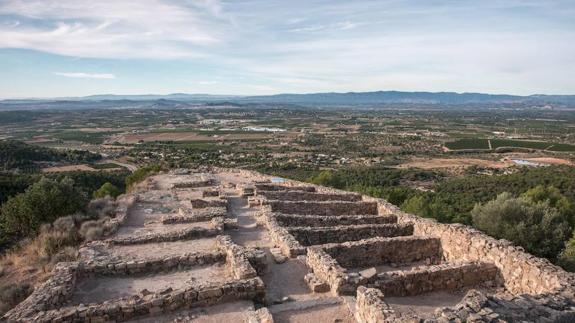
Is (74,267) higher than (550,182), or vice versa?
(74,267)

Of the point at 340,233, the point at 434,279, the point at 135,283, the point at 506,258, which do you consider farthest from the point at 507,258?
the point at 135,283

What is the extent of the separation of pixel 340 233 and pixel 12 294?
11003mm

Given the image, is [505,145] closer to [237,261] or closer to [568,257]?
[568,257]

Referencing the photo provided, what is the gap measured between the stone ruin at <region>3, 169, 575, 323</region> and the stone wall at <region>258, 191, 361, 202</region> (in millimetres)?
3365

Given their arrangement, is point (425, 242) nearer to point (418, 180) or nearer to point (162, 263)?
point (162, 263)

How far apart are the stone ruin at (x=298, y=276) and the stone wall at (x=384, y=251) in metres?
0.04

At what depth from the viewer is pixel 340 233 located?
1602 cm

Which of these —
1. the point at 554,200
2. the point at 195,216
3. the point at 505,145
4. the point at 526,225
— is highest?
the point at 195,216

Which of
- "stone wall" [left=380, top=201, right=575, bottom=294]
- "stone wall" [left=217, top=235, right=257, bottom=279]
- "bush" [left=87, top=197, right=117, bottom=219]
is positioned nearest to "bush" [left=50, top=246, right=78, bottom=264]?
"stone wall" [left=217, top=235, right=257, bottom=279]

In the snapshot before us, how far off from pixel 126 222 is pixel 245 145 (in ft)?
317

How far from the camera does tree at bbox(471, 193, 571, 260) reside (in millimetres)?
20875

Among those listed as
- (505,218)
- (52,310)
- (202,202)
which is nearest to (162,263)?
(52,310)

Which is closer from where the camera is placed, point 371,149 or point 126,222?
point 126,222

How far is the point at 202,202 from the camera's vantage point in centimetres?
2134
